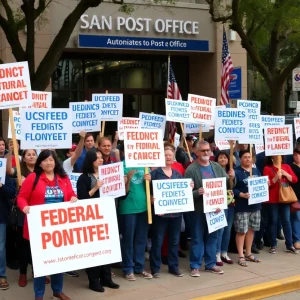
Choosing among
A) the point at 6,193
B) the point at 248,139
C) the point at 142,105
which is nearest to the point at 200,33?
the point at 142,105

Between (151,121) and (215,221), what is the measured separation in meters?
2.89

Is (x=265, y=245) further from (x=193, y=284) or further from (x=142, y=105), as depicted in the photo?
(x=142, y=105)

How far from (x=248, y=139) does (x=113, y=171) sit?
8.63 feet

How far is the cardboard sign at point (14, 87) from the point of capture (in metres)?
6.83

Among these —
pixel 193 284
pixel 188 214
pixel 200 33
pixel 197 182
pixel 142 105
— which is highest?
pixel 200 33

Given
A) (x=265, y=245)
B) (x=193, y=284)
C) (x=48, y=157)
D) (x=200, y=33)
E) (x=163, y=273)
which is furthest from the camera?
(x=200, y=33)

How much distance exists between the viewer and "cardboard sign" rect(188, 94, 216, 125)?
8516 mm

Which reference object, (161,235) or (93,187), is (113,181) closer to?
(93,187)

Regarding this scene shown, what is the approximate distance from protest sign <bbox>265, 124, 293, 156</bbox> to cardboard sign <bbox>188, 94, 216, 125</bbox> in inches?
36.2

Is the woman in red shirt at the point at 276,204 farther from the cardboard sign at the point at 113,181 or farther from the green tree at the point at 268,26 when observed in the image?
the green tree at the point at 268,26

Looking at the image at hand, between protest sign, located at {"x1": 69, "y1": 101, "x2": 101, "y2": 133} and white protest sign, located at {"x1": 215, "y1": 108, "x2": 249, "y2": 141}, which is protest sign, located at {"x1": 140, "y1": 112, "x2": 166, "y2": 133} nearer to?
protest sign, located at {"x1": 69, "y1": 101, "x2": 101, "y2": 133}

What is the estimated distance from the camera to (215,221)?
725 centimetres

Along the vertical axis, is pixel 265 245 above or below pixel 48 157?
below

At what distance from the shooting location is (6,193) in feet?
20.8
